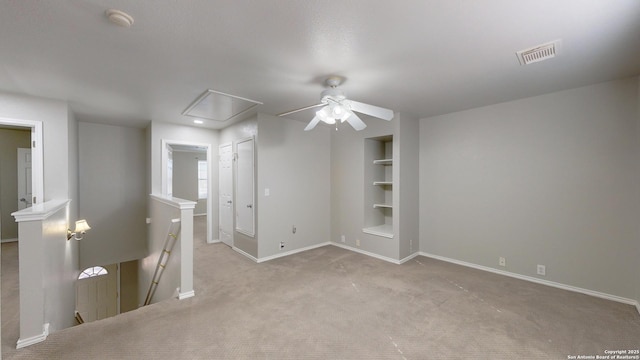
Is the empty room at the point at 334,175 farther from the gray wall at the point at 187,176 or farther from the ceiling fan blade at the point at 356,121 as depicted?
the gray wall at the point at 187,176

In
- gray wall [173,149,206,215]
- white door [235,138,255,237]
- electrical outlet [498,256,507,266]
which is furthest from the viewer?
gray wall [173,149,206,215]

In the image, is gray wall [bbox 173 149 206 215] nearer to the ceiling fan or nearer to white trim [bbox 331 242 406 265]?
white trim [bbox 331 242 406 265]

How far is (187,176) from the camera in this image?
9.12 m

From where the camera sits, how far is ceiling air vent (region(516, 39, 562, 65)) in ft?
6.80

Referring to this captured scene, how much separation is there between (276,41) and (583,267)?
4224mm

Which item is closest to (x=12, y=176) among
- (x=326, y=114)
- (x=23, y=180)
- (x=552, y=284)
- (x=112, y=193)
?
(x=23, y=180)

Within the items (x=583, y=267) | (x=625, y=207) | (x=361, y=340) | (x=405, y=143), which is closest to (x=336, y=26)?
(x=361, y=340)

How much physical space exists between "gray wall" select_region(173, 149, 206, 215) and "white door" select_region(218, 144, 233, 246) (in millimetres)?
4147

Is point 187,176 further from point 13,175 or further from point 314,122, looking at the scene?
point 314,122

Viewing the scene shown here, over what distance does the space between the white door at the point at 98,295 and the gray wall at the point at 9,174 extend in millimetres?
1784

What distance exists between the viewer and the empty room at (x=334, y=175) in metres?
1.91

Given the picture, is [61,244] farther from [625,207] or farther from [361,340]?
[625,207]

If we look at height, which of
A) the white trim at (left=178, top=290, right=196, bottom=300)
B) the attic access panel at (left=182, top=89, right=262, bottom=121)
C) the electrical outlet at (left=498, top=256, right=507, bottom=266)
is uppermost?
the attic access panel at (left=182, top=89, right=262, bottom=121)

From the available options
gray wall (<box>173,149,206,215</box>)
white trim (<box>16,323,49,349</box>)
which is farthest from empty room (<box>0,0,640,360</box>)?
gray wall (<box>173,149,206,215</box>)
